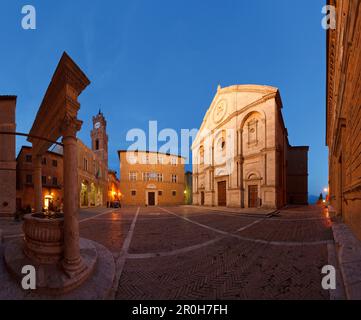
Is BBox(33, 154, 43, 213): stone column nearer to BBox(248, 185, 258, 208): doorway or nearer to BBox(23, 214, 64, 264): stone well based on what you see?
BBox(23, 214, 64, 264): stone well

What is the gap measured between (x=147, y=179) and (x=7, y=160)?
25368 mm

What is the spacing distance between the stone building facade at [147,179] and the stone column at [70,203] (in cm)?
3421

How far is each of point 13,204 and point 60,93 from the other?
14002 mm

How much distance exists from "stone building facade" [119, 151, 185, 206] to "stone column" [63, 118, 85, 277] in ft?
→ 112

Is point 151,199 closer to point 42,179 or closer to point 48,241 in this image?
point 42,179

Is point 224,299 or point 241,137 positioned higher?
point 241,137

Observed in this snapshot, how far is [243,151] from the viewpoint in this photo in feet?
77.2

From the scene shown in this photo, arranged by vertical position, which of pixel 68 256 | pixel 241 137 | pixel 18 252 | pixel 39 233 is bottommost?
pixel 18 252

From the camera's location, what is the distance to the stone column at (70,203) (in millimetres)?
4137

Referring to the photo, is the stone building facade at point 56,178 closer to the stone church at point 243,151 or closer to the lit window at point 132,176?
the lit window at point 132,176

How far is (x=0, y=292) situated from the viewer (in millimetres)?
3682

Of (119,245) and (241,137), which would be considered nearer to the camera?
(119,245)
